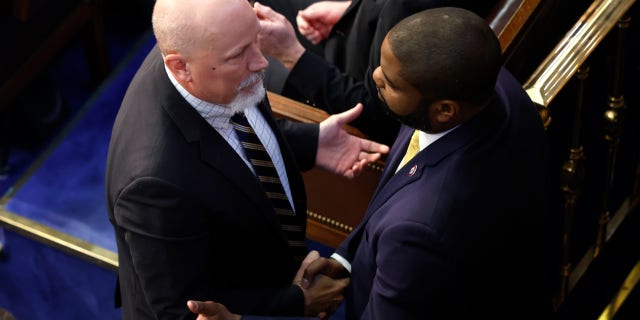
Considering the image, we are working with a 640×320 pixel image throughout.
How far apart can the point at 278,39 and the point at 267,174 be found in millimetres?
706

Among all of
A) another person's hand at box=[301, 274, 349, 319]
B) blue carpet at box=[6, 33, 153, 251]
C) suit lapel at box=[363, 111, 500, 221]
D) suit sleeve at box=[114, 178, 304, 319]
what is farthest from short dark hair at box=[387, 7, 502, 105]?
blue carpet at box=[6, 33, 153, 251]

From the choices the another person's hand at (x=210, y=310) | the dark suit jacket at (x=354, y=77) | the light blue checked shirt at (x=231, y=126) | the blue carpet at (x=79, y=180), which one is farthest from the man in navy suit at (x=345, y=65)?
the blue carpet at (x=79, y=180)

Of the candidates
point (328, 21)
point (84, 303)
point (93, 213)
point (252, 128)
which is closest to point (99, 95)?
point (93, 213)

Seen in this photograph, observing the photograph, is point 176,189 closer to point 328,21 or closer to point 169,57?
point 169,57

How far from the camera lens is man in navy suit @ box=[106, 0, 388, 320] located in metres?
2.28

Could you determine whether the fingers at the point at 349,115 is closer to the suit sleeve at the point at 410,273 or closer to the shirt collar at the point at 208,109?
the shirt collar at the point at 208,109

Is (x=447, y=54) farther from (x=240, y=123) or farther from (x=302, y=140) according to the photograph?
(x=302, y=140)

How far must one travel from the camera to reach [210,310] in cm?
245

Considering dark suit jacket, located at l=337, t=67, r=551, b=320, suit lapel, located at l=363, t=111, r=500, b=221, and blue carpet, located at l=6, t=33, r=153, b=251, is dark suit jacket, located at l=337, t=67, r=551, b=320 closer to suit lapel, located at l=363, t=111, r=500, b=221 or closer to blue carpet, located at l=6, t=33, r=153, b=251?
suit lapel, located at l=363, t=111, r=500, b=221

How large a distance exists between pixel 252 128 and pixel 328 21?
0.99 metres

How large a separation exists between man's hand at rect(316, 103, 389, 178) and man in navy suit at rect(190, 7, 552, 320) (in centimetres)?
45

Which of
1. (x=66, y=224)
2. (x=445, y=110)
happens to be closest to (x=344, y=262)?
(x=445, y=110)

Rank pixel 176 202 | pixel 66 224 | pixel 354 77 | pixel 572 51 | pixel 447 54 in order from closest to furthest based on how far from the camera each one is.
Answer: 1. pixel 447 54
2. pixel 176 202
3. pixel 572 51
4. pixel 354 77
5. pixel 66 224

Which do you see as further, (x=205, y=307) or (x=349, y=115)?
(x=349, y=115)
